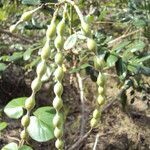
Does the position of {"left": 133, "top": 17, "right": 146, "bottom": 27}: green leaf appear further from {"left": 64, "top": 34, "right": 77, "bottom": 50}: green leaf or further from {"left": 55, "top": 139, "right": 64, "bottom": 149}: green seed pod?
{"left": 55, "top": 139, "right": 64, "bottom": 149}: green seed pod

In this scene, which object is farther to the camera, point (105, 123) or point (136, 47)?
point (105, 123)

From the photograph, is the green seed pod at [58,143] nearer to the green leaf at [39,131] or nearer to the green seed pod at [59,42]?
the green leaf at [39,131]

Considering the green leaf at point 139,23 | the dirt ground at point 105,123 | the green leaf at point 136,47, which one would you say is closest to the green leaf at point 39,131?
the green leaf at point 136,47

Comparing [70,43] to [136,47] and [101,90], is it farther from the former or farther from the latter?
[136,47]

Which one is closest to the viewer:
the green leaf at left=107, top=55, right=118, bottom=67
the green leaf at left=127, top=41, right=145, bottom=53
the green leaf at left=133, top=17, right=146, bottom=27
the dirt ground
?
the green leaf at left=107, top=55, right=118, bottom=67

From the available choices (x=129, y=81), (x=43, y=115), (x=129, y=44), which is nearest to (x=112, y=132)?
(x=129, y=81)

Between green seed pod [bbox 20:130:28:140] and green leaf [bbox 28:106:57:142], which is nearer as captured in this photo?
green seed pod [bbox 20:130:28:140]

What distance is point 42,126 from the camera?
1.21 meters

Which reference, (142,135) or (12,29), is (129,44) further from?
(142,135)

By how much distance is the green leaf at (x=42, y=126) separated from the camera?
118 cm

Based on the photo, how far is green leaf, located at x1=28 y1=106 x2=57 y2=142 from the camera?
1.18m

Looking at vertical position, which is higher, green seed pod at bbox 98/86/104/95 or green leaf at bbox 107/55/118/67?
green seed pod at bbox 98/86/104/95

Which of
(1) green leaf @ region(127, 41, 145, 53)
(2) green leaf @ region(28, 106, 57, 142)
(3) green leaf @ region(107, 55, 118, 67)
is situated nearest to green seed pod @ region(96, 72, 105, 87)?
(2) green leaf @ region(28, 106, 57, 142)

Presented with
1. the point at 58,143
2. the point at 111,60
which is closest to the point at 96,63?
the point at 58,143
